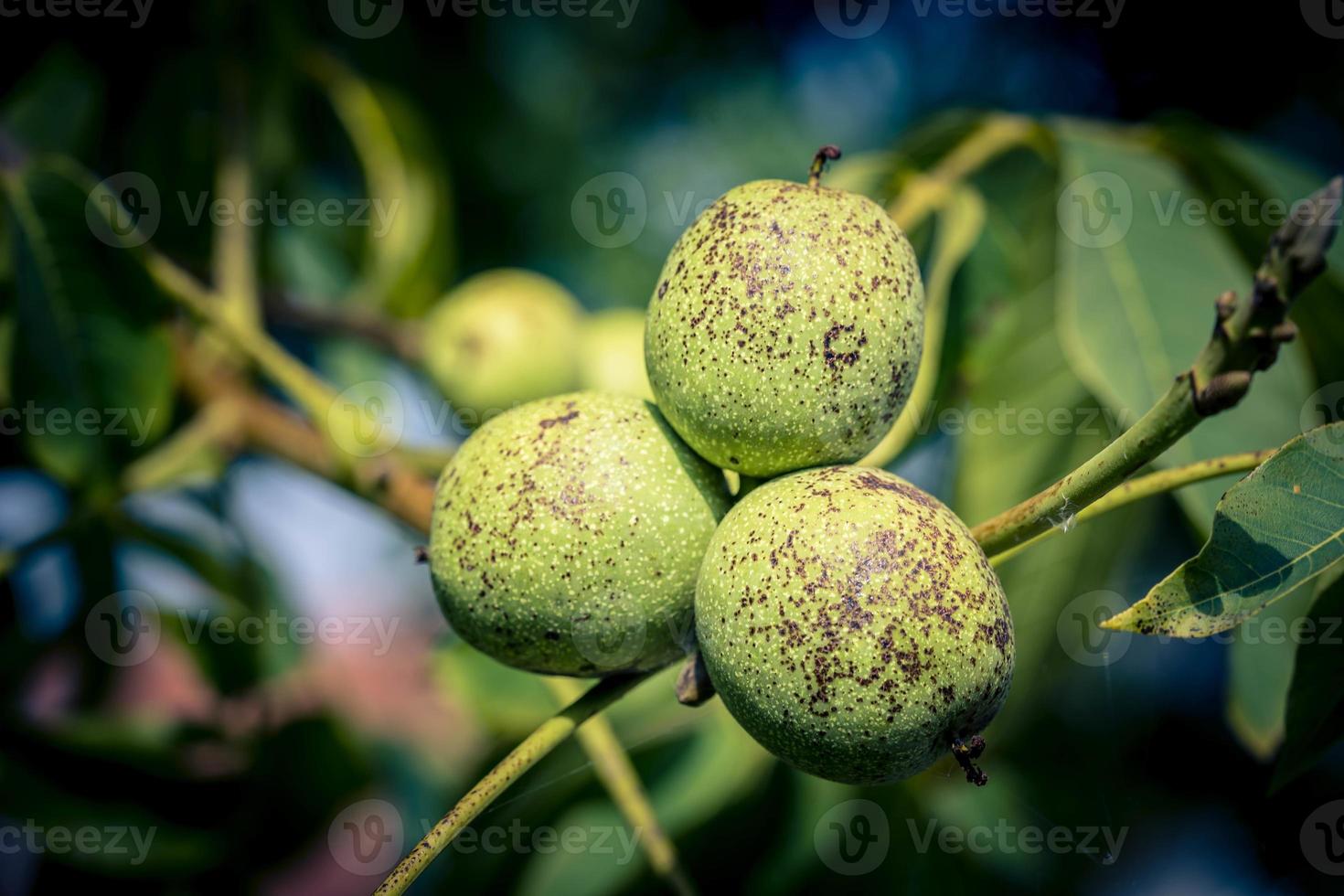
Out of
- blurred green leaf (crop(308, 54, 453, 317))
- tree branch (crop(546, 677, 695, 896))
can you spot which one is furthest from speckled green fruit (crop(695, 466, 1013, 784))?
blurred green leaf (crop(308, 54, 453, 317))

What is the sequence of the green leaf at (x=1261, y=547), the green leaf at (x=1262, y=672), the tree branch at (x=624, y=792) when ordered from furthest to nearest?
the green leaf at (x=1262, y=672), the tree branch at (x=624, y=792), the green leaf at (x=1261, y=547)

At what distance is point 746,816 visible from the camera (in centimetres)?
197

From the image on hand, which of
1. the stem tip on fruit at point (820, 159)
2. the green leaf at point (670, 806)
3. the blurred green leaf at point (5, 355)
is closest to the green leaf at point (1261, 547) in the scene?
the stem tip on fruit at point (820, 159)

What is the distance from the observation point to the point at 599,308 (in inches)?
124

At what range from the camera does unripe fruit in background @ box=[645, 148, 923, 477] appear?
1.02 meters

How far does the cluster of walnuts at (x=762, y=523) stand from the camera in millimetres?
906

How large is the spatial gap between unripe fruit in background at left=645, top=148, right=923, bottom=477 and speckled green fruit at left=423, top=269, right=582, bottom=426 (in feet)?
3.27

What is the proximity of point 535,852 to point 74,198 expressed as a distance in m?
1.42

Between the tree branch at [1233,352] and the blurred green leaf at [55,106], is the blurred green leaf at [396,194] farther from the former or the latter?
the tree branch at [1233,352]

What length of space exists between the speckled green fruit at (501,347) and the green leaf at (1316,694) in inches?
56.4

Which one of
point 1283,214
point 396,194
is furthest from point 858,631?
point 396,194

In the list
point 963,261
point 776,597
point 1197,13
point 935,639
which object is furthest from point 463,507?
point 1197,13

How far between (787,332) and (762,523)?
20 cm

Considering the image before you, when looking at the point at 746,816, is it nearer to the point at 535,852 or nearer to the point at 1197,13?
the point at 535,852
